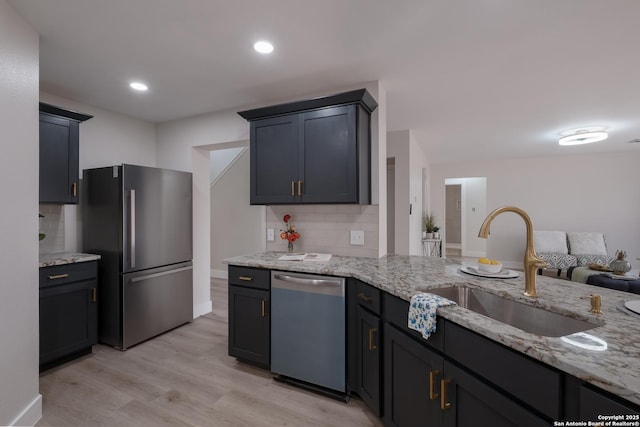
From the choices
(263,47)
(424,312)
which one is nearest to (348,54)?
(263,47)

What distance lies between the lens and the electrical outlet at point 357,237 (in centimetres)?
276

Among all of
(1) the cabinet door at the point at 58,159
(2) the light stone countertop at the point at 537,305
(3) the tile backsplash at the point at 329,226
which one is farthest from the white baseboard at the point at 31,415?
(3) the tile backsplash at the point at 329,226

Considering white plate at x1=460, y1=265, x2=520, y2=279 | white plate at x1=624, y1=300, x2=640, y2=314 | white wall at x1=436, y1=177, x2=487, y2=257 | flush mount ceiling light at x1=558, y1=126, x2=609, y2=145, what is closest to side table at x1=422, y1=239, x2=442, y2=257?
white wall at x1=436, y1=177, x2=487, y2=257

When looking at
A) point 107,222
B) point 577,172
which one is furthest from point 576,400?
point 577,172

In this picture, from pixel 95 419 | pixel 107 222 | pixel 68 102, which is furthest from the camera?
pixel 68 102

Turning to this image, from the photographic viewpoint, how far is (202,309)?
3.87 meters

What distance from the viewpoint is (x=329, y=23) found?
6.17 ft

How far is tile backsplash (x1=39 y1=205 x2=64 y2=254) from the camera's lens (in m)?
2.99

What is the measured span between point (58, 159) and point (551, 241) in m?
8.16

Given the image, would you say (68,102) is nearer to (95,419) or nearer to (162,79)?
(162,79)

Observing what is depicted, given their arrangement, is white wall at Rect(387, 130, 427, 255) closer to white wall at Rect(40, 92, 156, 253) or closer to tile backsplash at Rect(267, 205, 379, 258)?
tile backsplash at Rect(267, 205, 379, 258)

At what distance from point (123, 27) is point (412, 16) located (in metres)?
1.87

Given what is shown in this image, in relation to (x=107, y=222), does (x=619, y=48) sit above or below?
above

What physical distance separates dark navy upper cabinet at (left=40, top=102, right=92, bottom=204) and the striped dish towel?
Answer: 127 inches
